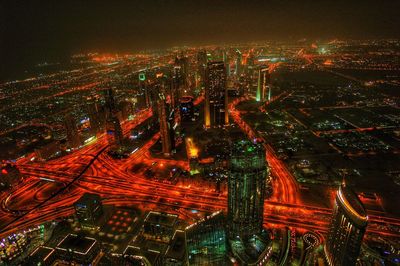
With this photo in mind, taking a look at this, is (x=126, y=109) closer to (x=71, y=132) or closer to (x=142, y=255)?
(x=71, y=132)

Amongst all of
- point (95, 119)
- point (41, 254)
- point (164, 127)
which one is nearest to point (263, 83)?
point (164, 127)

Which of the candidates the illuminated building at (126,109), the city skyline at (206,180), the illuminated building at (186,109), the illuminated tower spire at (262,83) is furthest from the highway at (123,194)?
the illuminated tower spire at (262,83)

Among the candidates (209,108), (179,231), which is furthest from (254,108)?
(179,231)

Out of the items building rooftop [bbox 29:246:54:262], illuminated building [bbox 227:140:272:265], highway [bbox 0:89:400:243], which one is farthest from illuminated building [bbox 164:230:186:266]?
building rooftop [bbox 29:246:54:262]

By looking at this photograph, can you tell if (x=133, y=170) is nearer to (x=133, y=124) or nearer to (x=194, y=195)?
(x=194, y=195)

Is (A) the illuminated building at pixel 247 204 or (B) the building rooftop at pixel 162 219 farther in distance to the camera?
(B) the building rooftop at pixel 162 219

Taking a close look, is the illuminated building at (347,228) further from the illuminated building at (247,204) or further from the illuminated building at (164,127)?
the illuminated building at (164,127)

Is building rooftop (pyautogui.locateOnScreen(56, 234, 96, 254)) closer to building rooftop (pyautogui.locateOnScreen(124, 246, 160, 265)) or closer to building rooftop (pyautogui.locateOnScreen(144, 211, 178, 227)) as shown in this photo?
building rooftop (pyautogui.locateOnScreen(124, 246, 160, 265))
